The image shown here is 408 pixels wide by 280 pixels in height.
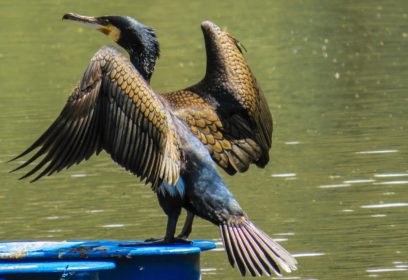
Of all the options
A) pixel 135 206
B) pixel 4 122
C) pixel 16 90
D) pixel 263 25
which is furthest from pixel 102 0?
pixel 135 206

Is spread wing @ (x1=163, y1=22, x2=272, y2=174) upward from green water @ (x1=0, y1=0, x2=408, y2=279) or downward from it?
upward

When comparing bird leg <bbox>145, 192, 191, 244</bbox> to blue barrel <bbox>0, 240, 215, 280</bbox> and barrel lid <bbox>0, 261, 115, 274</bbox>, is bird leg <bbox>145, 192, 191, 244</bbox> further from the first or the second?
barrel lid <bbox>0, 261, 115, 274</bbox>

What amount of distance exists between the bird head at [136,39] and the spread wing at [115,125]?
0.34 metres

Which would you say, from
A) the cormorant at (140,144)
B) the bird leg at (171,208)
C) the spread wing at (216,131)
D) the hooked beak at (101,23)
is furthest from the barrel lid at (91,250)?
the hooked beak at (101,23)

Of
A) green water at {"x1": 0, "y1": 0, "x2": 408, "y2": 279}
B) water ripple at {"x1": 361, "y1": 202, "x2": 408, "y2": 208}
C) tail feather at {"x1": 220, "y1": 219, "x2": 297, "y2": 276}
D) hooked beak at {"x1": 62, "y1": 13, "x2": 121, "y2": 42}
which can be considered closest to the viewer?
tail feather at {"x1": 220, "y1": 219, "x2": 297, "y2": 276}

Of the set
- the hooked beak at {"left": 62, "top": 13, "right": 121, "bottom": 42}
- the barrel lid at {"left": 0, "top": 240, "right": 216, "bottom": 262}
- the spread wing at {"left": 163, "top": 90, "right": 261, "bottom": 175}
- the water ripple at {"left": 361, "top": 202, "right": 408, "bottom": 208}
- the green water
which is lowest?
the green water

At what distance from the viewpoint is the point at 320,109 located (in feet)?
54.7

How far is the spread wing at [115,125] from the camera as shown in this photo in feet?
29.3

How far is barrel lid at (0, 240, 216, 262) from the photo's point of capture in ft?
28.6

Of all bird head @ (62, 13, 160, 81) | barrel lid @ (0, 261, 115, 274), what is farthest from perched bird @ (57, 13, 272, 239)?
barrel lid @ (0, 261, 115, 274)

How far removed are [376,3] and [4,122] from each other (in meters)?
11.4

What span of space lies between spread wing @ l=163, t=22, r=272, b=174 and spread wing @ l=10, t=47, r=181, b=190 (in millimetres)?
440

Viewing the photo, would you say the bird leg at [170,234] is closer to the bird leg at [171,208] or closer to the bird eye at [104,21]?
the bird leg at [171,208]

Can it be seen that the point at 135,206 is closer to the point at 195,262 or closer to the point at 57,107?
the point at 195,262
